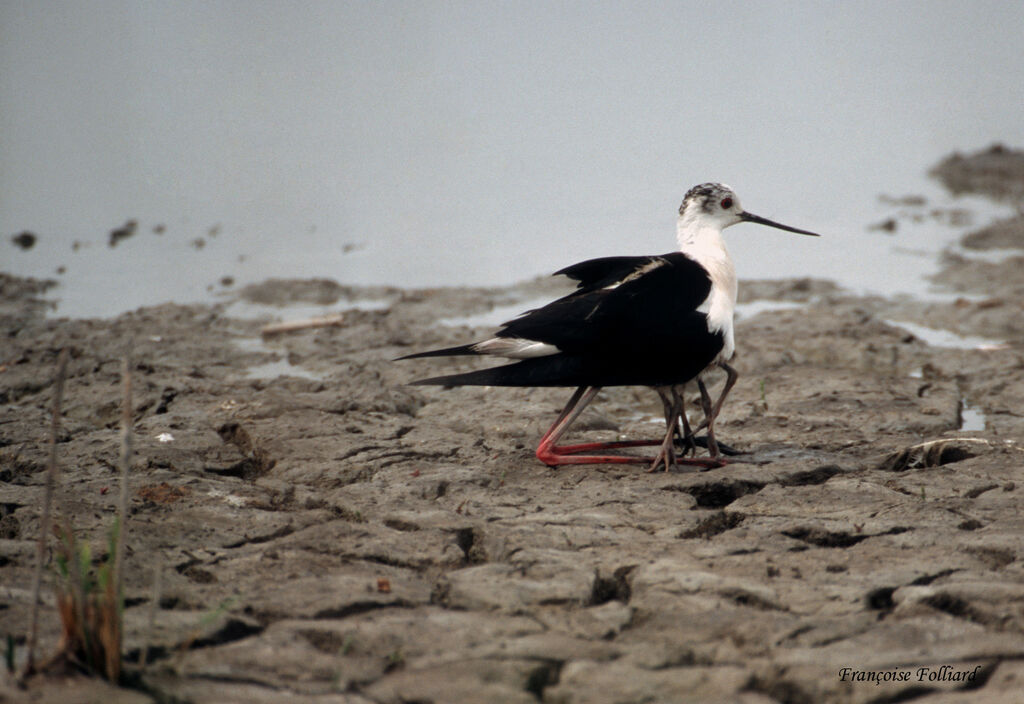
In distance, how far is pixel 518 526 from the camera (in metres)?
3.80

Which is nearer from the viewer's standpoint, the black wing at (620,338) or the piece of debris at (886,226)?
the black wing at (620,338)

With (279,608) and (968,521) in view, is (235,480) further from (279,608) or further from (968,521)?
(968,521)

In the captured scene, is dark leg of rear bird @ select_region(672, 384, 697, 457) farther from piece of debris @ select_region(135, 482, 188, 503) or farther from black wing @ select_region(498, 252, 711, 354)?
piece of debris @ select_region(135, 482, 188, 503)

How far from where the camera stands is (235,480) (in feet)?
14.5

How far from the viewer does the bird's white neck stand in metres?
4.55

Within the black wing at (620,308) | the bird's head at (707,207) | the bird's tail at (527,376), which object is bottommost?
the bird's tail at (527,376)

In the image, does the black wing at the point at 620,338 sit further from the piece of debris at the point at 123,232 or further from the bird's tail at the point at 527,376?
the piece of debris at the point at 123,232

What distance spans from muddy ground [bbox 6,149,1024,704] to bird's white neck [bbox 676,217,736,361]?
0.62 metres

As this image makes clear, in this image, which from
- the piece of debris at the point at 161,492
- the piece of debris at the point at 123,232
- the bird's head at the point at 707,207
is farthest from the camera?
the piece of debris at the point at 123,232

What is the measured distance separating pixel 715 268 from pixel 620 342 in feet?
2.31

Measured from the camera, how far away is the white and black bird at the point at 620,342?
4406 mm

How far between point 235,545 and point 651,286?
2036mm

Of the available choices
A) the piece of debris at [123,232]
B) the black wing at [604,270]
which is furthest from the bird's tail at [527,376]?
the piece of debris at [123,232]

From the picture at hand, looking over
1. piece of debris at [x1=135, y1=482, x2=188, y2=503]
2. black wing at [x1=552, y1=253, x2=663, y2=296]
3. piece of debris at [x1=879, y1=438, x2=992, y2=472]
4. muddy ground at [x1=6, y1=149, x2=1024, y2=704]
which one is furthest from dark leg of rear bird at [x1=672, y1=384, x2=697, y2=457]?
piece of debris at [x1=135, y1=482, x2=188, y2=503]
